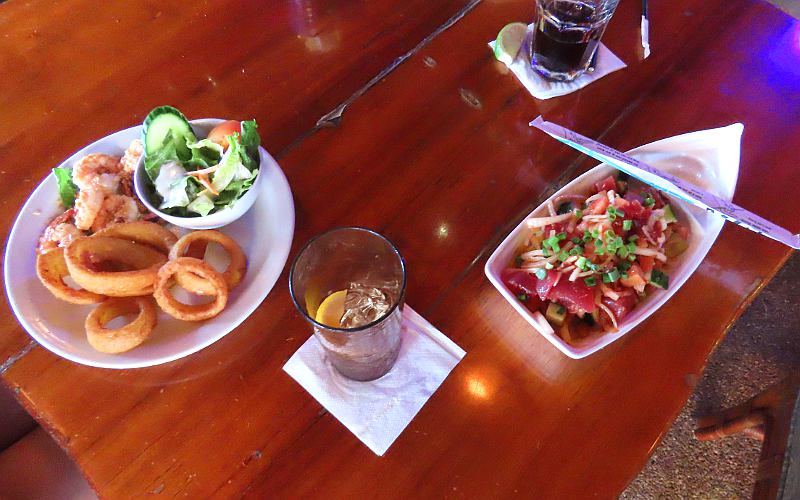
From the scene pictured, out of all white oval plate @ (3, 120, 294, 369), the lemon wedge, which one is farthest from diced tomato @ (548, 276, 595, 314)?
white oval plate @ (3, 120, 294, 369)

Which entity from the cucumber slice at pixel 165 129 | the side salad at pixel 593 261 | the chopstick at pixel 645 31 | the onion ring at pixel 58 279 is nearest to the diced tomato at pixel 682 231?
the side salad at pixel 593 261

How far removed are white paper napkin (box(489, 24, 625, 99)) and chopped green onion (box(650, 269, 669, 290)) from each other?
0.56 m

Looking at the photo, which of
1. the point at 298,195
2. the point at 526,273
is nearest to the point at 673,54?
the point at 526,273

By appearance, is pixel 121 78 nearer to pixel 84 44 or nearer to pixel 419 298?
pixel 84 44

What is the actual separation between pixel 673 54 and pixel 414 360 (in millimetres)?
1107

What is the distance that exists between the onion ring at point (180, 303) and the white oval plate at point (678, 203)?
51cm

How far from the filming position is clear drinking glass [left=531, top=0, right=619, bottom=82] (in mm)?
1291

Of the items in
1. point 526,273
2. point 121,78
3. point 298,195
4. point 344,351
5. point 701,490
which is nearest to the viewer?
point 344,351

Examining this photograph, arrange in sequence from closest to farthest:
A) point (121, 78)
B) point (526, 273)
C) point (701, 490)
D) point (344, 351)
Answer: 1. point (344, 351)
2. point (526, 273)
3. point (121, 78)
4. point (701, 490)

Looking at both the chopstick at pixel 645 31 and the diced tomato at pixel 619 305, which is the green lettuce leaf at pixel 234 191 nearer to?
the diced tomato at pixel 619 305

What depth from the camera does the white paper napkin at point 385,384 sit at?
94 centimetres

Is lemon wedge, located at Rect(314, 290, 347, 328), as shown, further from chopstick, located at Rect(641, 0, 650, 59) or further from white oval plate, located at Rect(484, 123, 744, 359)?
chopstick, located at Rect(641, 0, 650, 59)

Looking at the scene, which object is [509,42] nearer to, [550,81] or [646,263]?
[550,81]

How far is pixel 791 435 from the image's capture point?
37.8 inches
